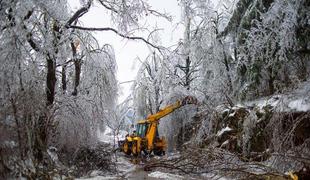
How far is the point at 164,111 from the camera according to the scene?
16969mm

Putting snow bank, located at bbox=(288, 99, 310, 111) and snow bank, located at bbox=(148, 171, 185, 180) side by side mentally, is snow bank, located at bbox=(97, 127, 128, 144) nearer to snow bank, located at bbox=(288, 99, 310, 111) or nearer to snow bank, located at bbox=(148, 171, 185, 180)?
snow bank, located at bbox=(148, 171, 185, 180)

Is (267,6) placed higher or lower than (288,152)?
→ higher

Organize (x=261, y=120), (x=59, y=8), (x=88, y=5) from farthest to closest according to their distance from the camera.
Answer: (x=261, y=120)
(x=88, y=5)
(x=59, y=8)

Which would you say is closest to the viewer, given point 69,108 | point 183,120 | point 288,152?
point 288,152

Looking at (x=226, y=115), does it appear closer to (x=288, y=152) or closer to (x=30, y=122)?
(x=288, y=152)

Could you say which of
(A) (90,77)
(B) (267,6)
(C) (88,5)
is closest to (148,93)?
(A) (90,77)

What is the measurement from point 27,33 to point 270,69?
771cm

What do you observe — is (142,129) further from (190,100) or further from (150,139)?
(190,100)

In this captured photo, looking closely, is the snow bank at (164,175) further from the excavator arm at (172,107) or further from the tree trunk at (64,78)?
the excavator arm at (172,107)

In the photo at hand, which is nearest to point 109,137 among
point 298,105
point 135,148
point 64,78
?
point 135,148

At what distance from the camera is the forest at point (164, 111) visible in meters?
6.55

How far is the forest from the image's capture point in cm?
655

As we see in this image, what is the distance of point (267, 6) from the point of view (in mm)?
12273

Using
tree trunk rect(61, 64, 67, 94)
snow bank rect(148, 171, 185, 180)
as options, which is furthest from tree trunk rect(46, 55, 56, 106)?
snow bank rect(148, 171, 185, 180)
